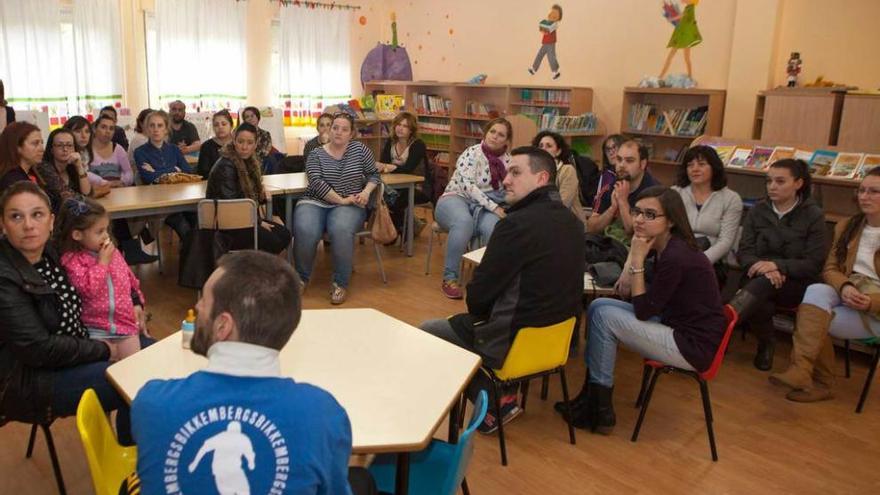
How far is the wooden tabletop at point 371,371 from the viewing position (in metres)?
1.74

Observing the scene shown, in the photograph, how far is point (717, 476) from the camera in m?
2.80

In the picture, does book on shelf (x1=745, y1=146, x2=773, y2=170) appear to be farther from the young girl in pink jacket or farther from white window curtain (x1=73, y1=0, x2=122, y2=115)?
white window curtain (x1=73, y1=0, x2=122, y2=115)

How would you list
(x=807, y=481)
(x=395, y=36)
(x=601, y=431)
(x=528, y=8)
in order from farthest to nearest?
(x=395, y=36) → (x=528, y=8) → (x=601, y=431) → (x=807, y=481)

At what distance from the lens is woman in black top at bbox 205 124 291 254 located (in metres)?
4.48

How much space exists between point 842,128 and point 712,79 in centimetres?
166

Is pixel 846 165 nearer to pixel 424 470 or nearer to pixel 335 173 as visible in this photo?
pixel 335 173

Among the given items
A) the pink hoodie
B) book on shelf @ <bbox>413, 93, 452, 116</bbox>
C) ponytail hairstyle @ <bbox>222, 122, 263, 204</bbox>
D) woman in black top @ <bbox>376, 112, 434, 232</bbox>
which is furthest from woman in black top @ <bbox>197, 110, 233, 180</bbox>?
book on shelf @ <bbox>413, 93, 452, 116</bbox>

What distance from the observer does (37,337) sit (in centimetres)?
214

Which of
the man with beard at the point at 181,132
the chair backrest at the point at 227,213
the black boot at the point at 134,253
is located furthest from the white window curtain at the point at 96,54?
the chair backrest at the point at 227,213

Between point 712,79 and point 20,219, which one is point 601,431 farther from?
point 712,79

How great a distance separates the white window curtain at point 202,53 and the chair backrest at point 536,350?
6.81 meters

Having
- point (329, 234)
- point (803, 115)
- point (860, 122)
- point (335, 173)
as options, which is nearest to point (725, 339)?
point (329, 234)

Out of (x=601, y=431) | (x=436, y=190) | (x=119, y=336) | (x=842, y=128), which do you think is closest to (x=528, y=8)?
(x=436, y=190)

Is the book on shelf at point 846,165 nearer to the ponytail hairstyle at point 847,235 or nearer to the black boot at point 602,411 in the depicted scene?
the ponytail hairstyle at point 847,235
